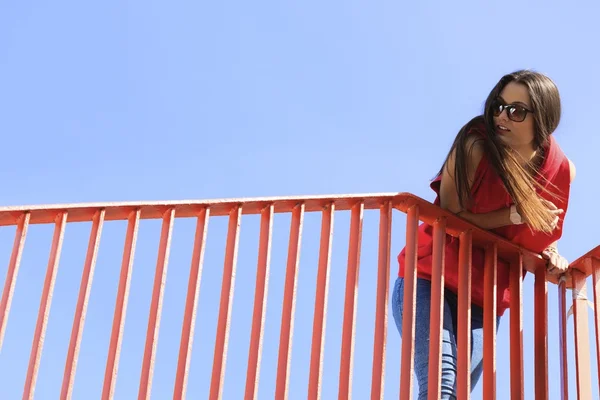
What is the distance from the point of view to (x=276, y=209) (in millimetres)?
3920

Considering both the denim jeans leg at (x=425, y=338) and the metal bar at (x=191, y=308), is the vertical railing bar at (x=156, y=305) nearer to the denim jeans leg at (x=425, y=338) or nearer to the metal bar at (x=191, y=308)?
the metal bar at (x=191, y=308)

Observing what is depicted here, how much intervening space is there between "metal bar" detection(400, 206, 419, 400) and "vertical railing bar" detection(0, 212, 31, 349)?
1.44 metres

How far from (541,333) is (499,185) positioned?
2.06 feet

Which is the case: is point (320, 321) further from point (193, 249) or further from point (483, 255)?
point (483, 255)

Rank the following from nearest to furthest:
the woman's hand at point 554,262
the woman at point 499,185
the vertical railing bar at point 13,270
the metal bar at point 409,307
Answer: the vertical railing bar at point 13,270 < the metal bar at point 409,307 < the woman at point 499,185 < the woman's hand at point 554,262

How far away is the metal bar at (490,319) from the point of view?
14.0 ft

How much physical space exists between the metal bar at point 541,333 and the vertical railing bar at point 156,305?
1.64 metres

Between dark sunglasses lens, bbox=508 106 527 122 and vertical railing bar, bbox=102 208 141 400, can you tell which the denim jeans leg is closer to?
dark sunglasses lens, bbox=508 106 527 122

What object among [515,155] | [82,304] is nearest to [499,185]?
[515,155]

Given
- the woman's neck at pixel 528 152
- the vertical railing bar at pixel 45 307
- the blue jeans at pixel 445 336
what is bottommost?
the vertical railing bar at pixel 45 307

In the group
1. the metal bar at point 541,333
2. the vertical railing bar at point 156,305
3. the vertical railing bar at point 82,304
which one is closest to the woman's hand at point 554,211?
the metal bar at point 541,333

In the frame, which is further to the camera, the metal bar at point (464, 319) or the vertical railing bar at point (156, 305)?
the metal bar at point (464, 319)

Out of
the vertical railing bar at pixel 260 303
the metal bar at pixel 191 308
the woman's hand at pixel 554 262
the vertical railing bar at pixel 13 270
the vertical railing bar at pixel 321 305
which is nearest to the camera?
the vertical railing bar at pixel 13 270

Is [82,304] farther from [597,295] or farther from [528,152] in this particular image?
[597,295]
